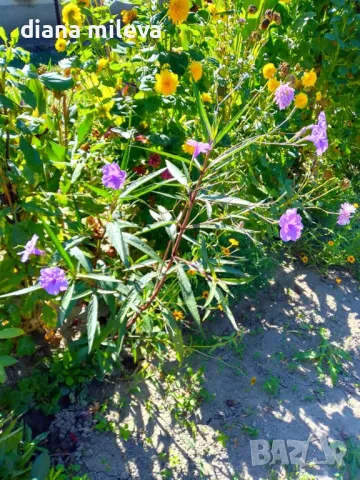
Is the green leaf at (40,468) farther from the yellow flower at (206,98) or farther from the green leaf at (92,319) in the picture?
the yellow flower at (206,98)

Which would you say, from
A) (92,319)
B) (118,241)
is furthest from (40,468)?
(118,241)

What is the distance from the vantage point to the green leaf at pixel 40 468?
155cm

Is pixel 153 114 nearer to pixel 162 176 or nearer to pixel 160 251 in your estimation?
pixel 162 176

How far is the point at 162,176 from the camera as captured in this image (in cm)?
198

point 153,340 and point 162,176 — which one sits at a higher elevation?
point 162,176

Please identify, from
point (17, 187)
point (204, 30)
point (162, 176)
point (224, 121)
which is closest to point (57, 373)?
point (17, 187)

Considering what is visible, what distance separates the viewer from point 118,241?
1.40 m

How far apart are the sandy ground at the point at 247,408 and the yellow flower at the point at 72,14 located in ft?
4.63

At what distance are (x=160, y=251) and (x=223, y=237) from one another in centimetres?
29

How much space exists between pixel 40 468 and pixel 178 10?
1.60m

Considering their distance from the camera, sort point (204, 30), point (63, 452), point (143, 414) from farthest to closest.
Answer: point (204, 30) → point (143, 414) → point (63, 452)

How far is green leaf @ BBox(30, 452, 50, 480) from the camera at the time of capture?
155cm

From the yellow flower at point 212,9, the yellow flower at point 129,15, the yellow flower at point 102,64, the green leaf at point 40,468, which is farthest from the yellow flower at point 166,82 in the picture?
the green leaf at point 40,468

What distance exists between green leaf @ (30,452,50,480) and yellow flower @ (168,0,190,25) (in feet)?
5.09
